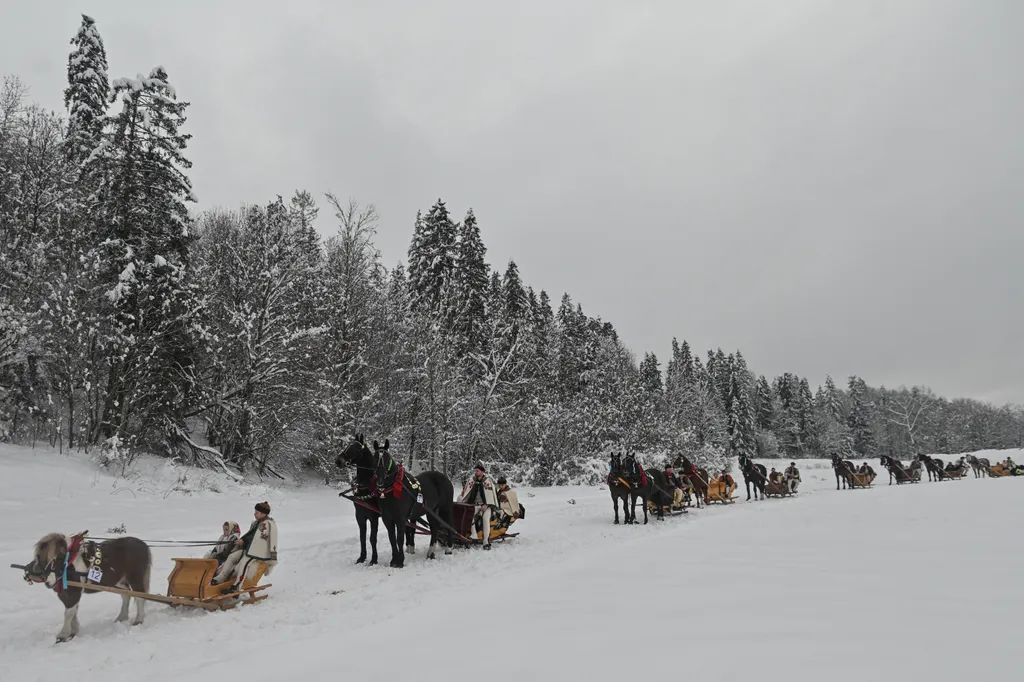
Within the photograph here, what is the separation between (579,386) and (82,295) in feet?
103

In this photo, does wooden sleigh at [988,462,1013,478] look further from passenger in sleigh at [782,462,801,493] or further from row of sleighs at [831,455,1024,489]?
passenger in sleigh at [782,462,801,493]

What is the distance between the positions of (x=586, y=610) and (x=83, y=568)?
5.64 meters

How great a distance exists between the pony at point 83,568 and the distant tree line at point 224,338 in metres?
10.9

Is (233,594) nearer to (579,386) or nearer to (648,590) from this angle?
(648,590)

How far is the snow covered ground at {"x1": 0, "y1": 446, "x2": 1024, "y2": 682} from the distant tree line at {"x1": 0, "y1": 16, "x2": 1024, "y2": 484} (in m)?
4.78

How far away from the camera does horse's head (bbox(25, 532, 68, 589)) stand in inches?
235

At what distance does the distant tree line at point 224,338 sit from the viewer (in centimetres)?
1598

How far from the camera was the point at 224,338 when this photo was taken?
21.3m

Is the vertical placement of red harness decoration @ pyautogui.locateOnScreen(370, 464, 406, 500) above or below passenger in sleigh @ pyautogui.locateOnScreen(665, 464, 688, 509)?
above

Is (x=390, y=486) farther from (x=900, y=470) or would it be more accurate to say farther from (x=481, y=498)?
(x=900, y=470)

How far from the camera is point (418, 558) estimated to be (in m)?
10.7

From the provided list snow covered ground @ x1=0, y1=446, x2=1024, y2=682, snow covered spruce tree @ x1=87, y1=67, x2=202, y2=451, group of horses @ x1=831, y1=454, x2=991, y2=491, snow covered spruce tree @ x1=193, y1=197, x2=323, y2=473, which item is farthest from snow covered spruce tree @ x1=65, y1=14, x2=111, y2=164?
group of horses @ x1=831, y1=454, x2=991, y2=491

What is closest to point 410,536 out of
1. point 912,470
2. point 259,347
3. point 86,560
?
point 86,560

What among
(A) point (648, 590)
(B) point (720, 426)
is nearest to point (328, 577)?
(A) point (648, 590)
